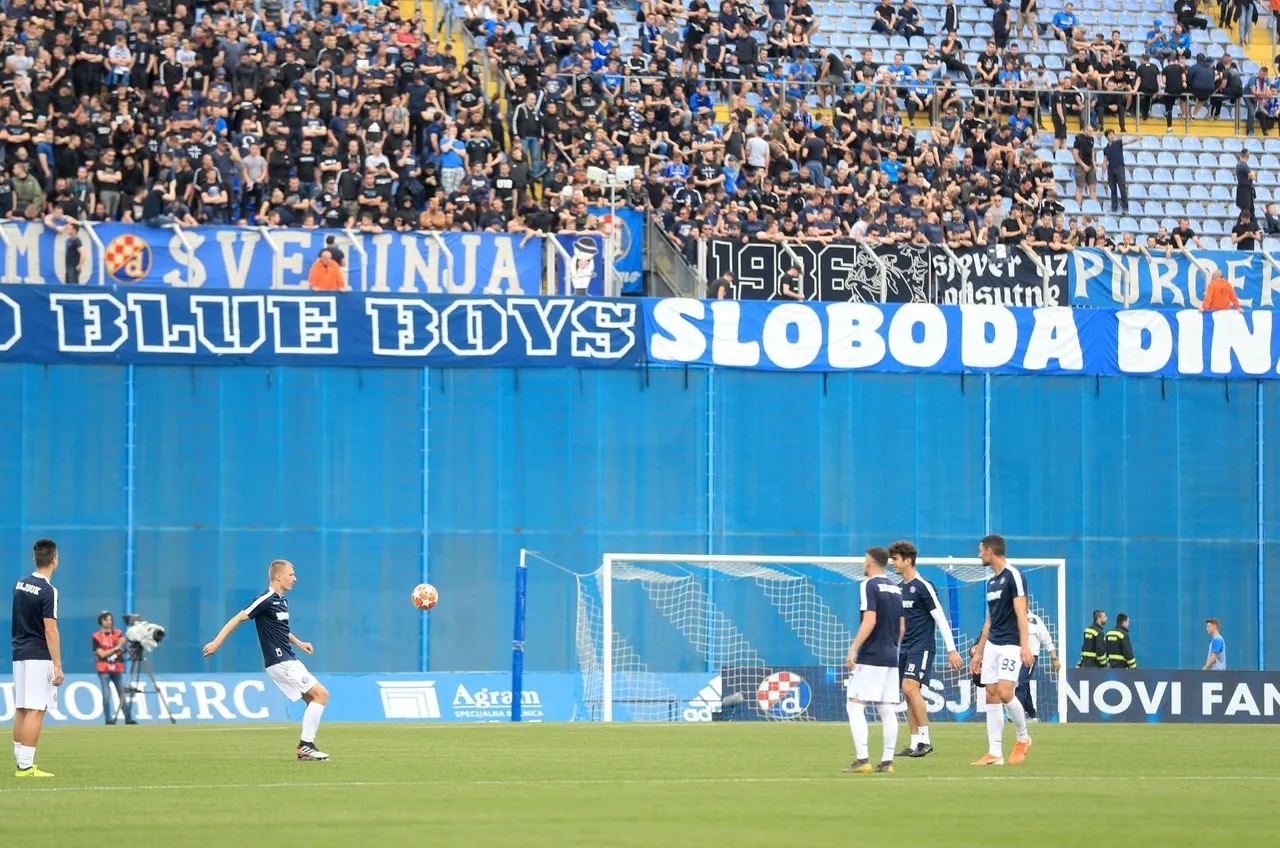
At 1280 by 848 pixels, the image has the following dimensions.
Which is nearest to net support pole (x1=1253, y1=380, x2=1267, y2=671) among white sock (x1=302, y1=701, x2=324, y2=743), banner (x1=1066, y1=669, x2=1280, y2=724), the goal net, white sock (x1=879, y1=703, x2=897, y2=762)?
the goal net

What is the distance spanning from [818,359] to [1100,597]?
7195 mm

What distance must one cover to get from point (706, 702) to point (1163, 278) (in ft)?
45.3

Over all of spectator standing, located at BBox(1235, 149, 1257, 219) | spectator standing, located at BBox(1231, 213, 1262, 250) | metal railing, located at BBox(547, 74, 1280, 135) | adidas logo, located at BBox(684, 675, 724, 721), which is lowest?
adidas logo, located at BBox(684, 675, 724, 721)

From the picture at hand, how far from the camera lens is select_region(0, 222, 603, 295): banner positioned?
121 ft

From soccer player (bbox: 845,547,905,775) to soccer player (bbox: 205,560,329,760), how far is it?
→ 5.25 metres

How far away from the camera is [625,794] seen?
53.9 feet

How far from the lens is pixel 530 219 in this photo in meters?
39.2

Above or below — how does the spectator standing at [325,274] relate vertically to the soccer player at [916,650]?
above

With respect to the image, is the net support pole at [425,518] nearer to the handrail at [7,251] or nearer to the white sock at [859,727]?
the handrail at [7,251]

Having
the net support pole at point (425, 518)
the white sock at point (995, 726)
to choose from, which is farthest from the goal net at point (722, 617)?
the white sock at point (995, 726)

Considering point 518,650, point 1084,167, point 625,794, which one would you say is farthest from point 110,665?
point 1084,167

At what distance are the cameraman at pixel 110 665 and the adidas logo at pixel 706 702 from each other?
30.7 feet

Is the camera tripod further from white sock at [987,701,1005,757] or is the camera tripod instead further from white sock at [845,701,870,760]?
white sock at [845,701,870,760]

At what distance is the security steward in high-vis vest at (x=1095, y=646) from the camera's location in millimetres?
38237
